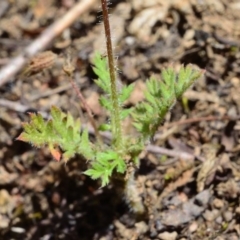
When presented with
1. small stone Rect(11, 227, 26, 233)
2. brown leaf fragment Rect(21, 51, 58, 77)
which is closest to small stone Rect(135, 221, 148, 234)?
small stone Rect(11, 227, 26, 233)

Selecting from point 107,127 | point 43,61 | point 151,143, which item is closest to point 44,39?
point 43,61

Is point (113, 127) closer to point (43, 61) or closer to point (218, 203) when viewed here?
point (43, 61)

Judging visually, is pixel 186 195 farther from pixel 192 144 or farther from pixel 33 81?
pixel 33 81

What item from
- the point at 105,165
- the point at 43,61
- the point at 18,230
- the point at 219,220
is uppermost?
the point at 43,61

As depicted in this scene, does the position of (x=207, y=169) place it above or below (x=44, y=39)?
below

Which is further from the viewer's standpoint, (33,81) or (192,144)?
(33,81)

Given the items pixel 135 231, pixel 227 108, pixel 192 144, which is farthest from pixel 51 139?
pixel 227 108

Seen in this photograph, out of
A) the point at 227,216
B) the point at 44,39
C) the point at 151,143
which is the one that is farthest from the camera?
the point at 44,39
